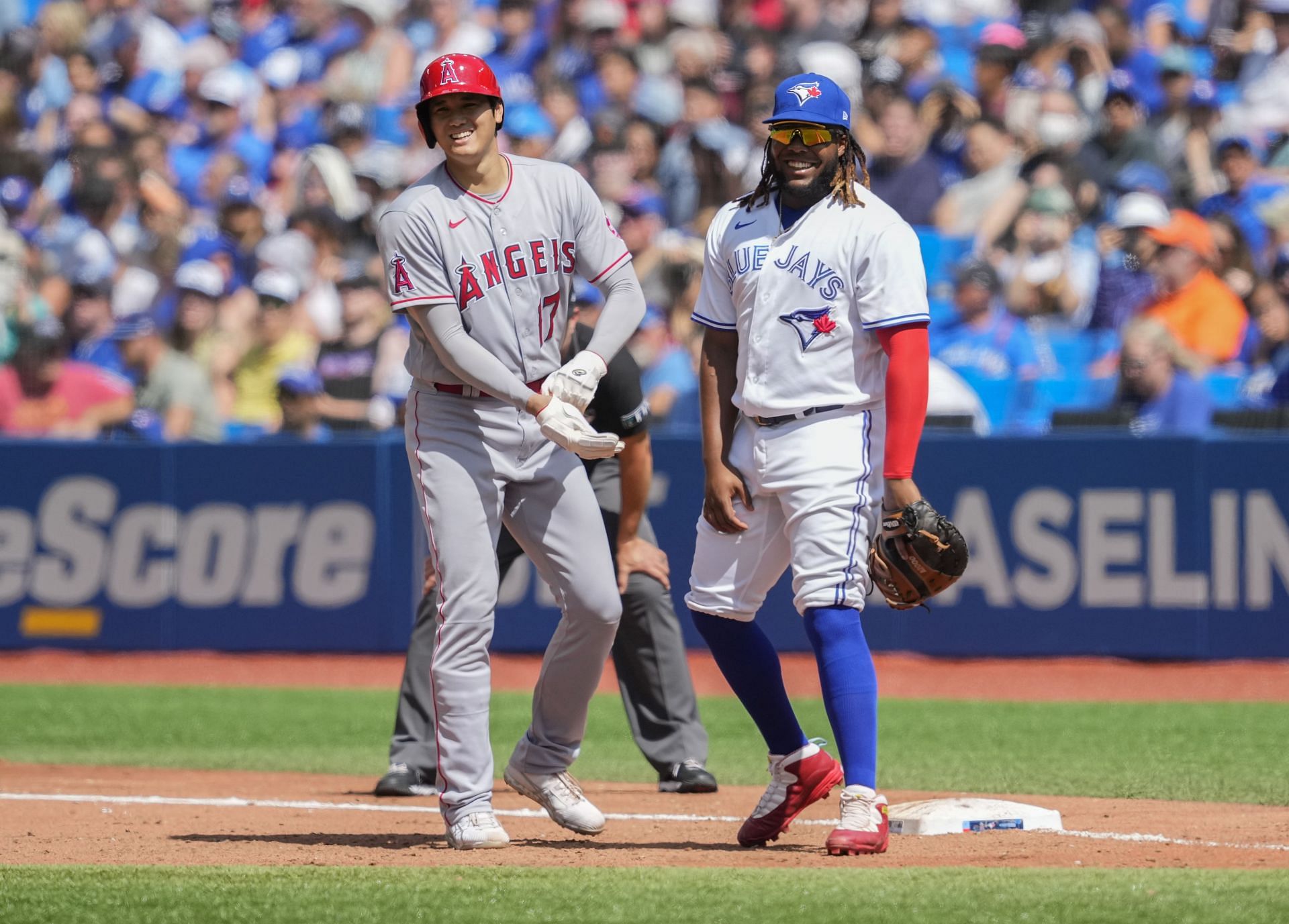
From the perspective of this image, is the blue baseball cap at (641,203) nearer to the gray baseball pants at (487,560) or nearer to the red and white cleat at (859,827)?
the gray baseball pants at (487,560)

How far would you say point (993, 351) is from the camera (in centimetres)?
1205

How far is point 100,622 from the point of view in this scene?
12.0 metres

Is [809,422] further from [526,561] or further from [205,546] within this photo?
[205,546]

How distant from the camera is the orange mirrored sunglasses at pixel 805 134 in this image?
5148 mm

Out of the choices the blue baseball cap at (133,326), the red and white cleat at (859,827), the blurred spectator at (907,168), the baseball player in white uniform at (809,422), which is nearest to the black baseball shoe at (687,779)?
the baseball player in white uniform at (809,422)

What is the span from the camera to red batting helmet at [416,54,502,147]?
520cm

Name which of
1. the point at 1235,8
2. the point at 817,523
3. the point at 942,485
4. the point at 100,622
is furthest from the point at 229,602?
the point at 1235,8

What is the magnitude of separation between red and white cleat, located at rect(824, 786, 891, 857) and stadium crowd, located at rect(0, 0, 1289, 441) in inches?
256

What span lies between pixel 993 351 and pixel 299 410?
15.0 feet

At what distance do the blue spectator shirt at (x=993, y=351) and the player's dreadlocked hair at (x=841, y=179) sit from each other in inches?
265

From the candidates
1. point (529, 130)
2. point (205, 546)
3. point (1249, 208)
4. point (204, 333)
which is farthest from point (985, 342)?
point (204, 333)

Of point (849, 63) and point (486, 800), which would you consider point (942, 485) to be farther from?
point (486, 800)

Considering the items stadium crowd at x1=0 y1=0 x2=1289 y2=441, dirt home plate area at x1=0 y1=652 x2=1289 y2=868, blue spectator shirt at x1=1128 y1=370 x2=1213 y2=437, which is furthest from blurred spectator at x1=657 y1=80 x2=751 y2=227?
dirt home plate area at x1=0 y1=652 x2=1289 y2=868

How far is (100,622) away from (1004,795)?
23.3 feet
